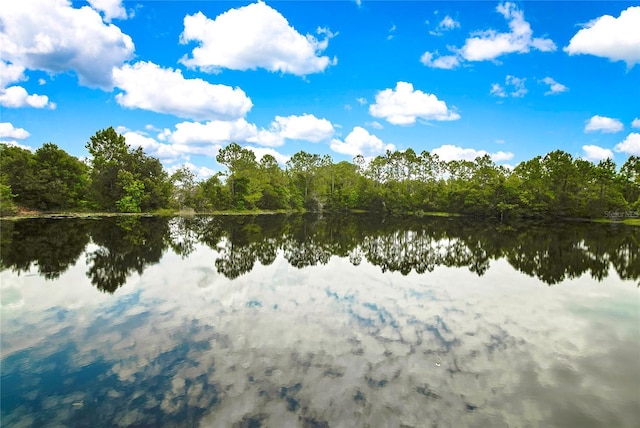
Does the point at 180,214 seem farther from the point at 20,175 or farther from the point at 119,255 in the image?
the point at 119,255

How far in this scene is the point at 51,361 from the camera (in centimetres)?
790

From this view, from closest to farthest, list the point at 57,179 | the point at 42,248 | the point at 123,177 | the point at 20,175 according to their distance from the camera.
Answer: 1. the point at 42,248
2. the point at 20,175
3. the point at 57,179
4. the point at 123,177

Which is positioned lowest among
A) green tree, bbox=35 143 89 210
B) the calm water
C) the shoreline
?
the calm water

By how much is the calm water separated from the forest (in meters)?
38.0

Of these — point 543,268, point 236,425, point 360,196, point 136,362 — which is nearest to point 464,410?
point 236,425

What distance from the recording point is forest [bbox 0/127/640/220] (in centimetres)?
4969

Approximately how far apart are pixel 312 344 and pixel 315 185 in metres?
85.9

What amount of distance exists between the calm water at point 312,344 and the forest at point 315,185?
38.0 metres

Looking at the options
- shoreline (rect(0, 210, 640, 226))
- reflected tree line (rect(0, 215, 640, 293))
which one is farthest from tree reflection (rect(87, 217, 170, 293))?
shoreline (rect(0, 210, 640, 226))

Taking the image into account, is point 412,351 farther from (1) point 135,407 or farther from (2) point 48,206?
(2) point 48,206

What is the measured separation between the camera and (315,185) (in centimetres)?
9425

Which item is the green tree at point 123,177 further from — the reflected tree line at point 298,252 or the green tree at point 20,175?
the reflected tree line at point 298,252

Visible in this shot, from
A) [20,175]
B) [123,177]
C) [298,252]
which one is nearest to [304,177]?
[123,177]

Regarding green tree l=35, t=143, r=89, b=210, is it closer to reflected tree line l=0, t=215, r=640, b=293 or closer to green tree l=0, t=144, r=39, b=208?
green tree l=0, t=144, r=39, b=208
